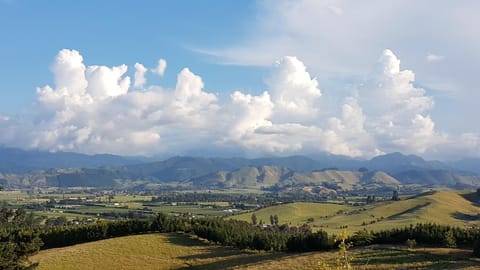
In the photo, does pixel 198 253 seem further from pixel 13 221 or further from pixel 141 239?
pixel 13 221

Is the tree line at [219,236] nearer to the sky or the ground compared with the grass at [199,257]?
nearer to the sky

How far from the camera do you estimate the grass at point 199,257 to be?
68.2m

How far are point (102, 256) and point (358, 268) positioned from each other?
4670cm

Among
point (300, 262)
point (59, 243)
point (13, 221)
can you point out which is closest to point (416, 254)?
point (300, 262)

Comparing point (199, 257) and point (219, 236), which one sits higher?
point (219, 236)

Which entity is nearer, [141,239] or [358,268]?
[358,268]

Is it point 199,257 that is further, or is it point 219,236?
point 219,236

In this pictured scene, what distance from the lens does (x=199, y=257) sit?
281ft

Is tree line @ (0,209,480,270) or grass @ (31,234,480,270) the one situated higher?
tree line @ (0,209,480,270)

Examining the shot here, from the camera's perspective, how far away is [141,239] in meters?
97.9

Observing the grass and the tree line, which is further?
the tree line

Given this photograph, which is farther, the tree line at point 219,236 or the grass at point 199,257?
the tree line at point 219,236

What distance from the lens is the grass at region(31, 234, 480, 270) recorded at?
2687 inches

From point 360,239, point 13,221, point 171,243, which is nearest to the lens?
point 360,239
